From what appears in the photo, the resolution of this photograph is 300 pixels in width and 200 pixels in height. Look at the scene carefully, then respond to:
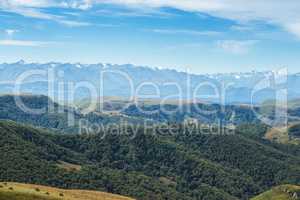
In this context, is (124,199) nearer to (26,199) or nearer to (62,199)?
(62,199)

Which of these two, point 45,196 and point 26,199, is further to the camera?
point 45,196

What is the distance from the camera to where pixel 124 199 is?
194 m

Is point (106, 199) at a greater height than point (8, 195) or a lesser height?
lesser

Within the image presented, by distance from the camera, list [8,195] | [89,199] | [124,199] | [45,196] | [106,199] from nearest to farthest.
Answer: [8,195]
[45,196]
[89,199]
[106,199]
[124,199]

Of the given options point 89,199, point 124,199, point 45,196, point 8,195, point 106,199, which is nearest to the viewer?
point 8,195

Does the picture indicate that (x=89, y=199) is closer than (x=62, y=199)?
No

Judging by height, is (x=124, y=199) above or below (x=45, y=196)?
below

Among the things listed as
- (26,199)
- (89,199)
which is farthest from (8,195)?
(89,199)

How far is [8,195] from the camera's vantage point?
125 metres

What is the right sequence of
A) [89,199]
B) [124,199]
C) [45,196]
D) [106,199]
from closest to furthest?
1. [45,196]
2. [89,199]
3. [106,199]
4. [124,199]

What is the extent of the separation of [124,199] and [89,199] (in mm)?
33647

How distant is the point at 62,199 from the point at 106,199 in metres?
35.8

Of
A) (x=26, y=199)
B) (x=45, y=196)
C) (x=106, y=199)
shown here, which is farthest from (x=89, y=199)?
(x=26, y=199)

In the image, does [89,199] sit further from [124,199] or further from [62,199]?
[124,199]
